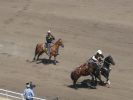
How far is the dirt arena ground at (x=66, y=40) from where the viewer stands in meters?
27.1

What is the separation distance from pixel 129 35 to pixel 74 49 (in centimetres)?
376

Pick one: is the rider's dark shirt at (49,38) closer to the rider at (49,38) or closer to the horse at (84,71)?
the rider at (49,38)

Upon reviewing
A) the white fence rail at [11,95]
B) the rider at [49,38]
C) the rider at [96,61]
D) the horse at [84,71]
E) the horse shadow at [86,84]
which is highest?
the rider at [49,38]

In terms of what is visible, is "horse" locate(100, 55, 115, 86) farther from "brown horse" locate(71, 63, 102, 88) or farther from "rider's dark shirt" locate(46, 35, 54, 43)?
"rider's dark shirt" locate(46, 35, 54, 43)

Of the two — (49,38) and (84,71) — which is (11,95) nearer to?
(84,71)

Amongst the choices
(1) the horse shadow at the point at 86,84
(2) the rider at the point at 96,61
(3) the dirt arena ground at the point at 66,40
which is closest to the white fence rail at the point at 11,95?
(3) the dirt arena ground at the point at 66,40

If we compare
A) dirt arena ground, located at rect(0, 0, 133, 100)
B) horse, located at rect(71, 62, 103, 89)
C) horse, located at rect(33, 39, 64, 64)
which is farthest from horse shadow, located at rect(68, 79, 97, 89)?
horse, located at rect(33, 39, 64, 64)

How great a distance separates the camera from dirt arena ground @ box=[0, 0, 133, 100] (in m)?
27.1

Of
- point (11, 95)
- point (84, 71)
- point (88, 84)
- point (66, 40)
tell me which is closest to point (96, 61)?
point (84, 71)

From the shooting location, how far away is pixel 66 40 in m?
33.8

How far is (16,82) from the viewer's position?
28.0 m

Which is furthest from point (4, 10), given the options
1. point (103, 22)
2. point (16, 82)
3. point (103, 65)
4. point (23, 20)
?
point (103, 65)

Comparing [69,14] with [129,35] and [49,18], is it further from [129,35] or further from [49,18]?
[129,35]

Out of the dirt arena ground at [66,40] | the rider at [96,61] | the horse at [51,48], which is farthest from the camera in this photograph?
the horse at [51,48]
